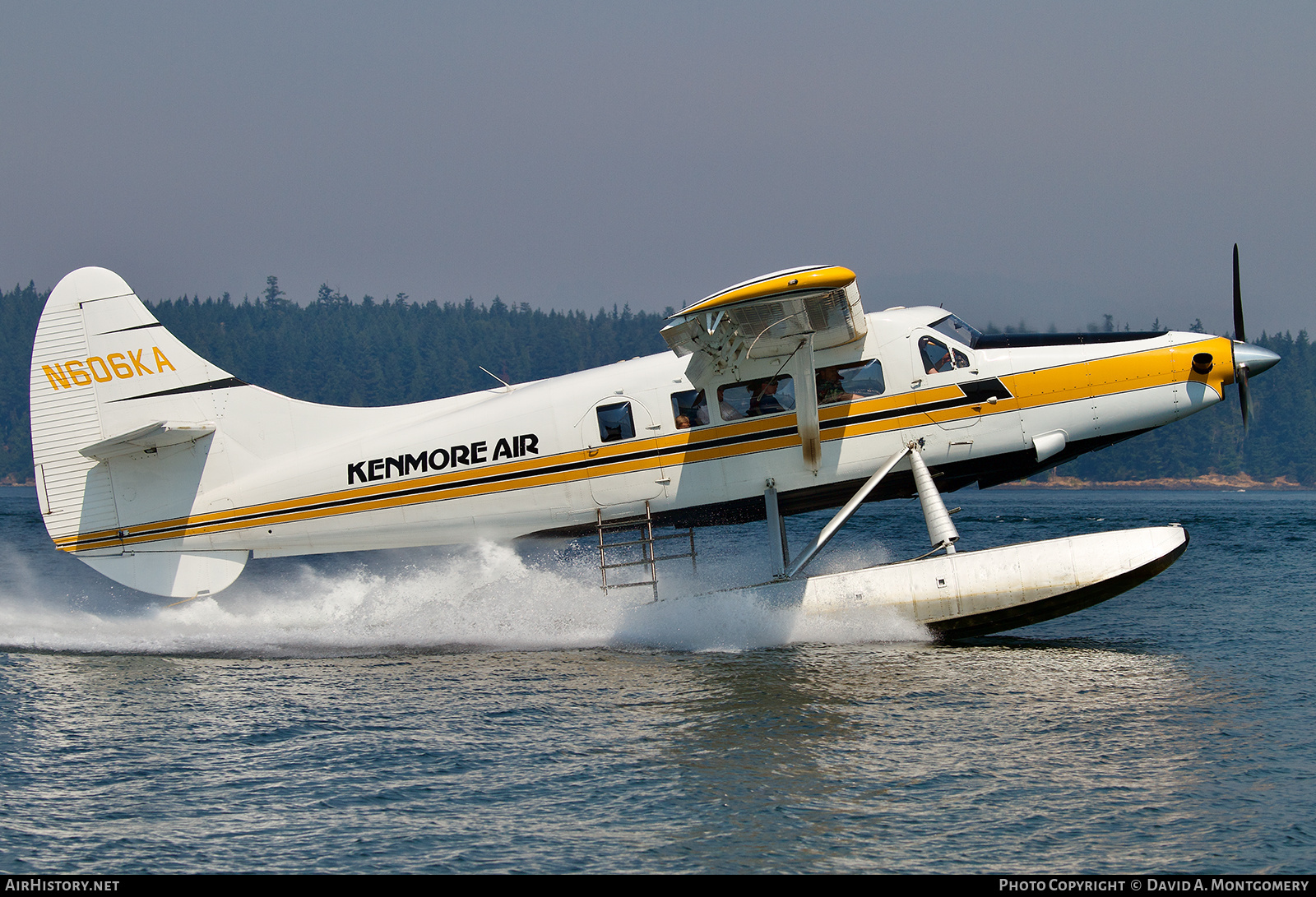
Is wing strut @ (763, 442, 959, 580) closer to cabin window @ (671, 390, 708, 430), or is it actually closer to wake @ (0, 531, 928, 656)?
wake @ (0, 531, 928, 656)

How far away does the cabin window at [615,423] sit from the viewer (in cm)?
1174

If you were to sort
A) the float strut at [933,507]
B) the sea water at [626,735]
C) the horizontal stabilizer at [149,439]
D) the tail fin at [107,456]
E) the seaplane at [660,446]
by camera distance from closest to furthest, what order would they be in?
the sea water at [626,735] → the seaplane at [660,446] → the float strut at [933,507] → the horizontal stabilizer at [149,439] → the tail fin at [107,456]

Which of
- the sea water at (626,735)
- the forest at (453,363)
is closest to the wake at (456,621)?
the sea water at (626,735)

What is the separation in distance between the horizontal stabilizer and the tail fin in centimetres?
2

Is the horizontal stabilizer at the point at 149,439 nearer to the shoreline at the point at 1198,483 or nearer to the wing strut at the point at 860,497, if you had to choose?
the wing strut at the point at 860,497

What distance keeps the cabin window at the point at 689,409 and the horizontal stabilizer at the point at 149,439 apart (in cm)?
556

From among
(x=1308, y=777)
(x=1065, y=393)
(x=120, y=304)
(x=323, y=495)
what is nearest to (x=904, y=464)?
(x=1065, y=393)

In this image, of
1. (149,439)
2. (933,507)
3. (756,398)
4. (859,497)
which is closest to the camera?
(933,507)

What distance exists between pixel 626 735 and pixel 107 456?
25.0 ft

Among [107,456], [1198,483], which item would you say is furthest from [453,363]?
[107,456]

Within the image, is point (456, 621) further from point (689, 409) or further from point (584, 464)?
point (689, 409)

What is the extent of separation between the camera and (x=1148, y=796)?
6680 mm

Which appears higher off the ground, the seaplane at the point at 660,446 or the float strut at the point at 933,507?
the seaplane at the point at 660,446

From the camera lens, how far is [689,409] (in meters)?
11.7
